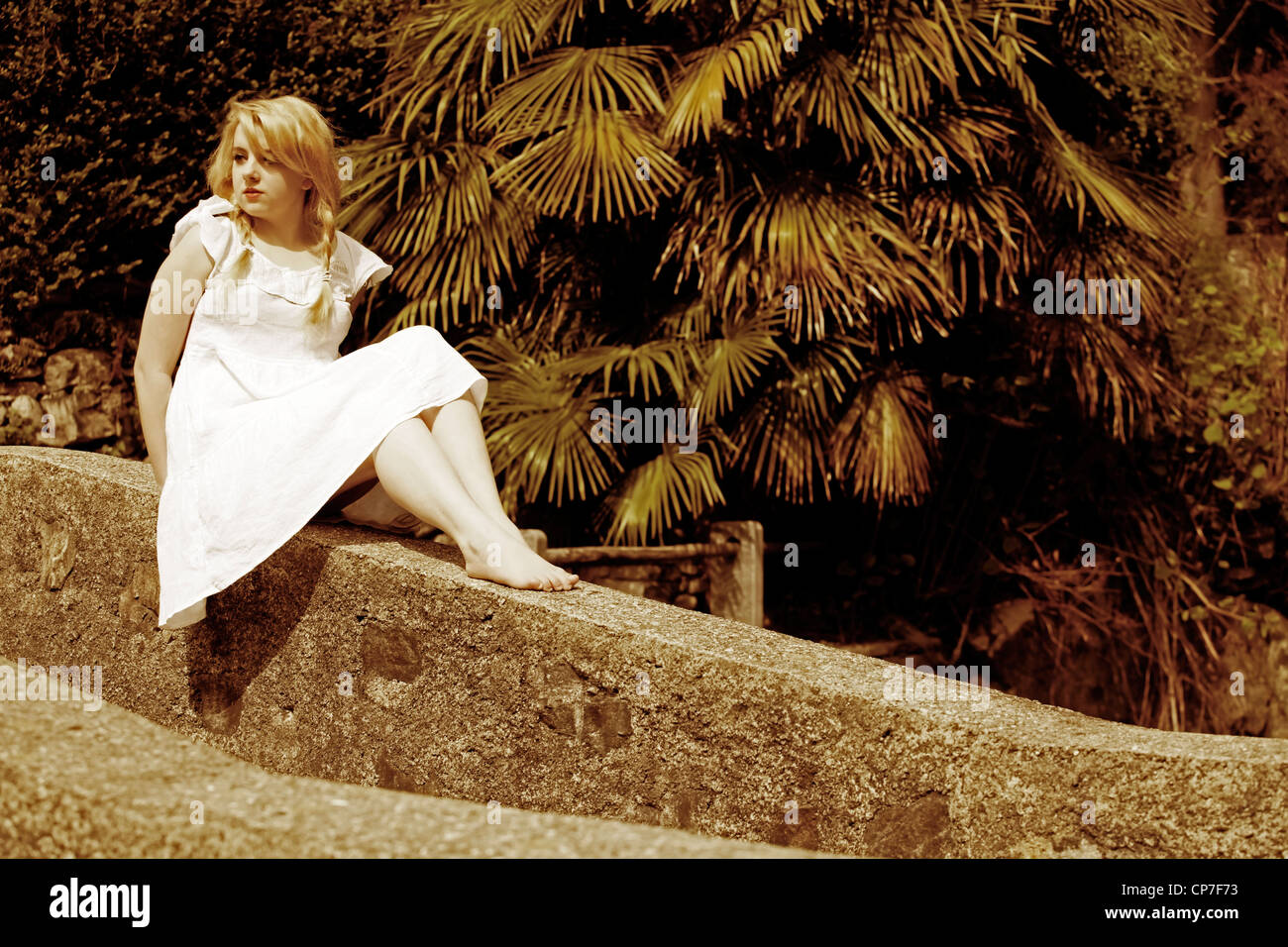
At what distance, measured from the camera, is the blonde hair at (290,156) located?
3154mm

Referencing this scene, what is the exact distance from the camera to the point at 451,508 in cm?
296

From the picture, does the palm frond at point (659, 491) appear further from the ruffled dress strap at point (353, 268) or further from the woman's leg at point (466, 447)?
the woman's leg at point (466, 447)

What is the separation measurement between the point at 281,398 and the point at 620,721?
1.13m

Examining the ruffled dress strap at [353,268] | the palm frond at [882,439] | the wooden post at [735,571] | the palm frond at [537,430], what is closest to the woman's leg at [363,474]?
the ruffled dress strap at [353,268]

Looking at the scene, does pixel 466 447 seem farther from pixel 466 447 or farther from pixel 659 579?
pixel 659 579

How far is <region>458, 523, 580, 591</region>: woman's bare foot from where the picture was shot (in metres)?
2.83

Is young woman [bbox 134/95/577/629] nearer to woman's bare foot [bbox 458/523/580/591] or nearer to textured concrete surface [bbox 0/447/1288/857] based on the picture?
woman's bare foot [bbox 458/523/580/591]

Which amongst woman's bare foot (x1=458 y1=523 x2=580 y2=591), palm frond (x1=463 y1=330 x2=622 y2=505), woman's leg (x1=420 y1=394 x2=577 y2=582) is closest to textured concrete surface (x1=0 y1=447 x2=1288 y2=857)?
woman's bare foot (x1=458 y1=523 x2=580 y2=591)

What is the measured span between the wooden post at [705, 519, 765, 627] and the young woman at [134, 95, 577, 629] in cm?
217

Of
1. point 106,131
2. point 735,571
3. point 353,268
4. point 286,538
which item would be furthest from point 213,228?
point 735,571

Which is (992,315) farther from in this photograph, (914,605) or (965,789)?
(965,789)

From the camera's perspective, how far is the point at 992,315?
21.0 ft

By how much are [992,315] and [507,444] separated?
8.63 feet

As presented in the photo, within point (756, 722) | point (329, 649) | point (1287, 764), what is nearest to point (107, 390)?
point (329, 649)
